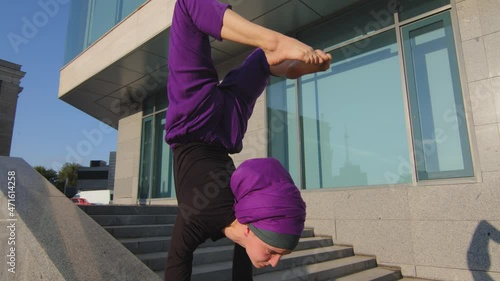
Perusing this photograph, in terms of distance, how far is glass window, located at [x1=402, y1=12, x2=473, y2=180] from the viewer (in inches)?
190

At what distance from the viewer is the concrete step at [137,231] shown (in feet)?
13.3

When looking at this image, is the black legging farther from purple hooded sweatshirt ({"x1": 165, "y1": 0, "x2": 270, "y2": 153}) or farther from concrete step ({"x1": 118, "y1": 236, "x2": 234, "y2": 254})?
concrete step ({"x1": 118, "y1": 236, "x2": 234, "y2": 254})

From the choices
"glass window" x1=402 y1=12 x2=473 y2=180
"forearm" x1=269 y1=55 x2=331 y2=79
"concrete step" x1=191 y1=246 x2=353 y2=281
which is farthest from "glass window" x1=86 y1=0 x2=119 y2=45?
"forearm" x1=269 y1=55 x2=331 y2=79

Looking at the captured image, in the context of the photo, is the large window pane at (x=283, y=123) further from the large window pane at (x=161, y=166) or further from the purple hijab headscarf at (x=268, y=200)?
the purple hijab headscarf at (x=268, y=200)

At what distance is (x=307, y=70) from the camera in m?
1.19

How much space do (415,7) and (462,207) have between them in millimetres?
3243

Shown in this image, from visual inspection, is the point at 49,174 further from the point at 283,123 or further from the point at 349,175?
the point at 349,175

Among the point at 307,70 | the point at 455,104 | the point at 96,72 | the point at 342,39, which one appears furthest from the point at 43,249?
the point at 96,72

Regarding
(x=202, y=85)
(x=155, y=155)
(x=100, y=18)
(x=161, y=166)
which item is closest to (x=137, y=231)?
(x=202, y=85)

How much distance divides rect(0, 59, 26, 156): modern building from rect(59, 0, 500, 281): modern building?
26.2m

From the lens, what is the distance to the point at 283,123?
23.0 ft

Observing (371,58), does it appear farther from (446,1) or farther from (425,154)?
(425,154)

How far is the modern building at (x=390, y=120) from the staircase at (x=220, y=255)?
43 centimetres

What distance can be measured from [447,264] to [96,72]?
8.75 meters
